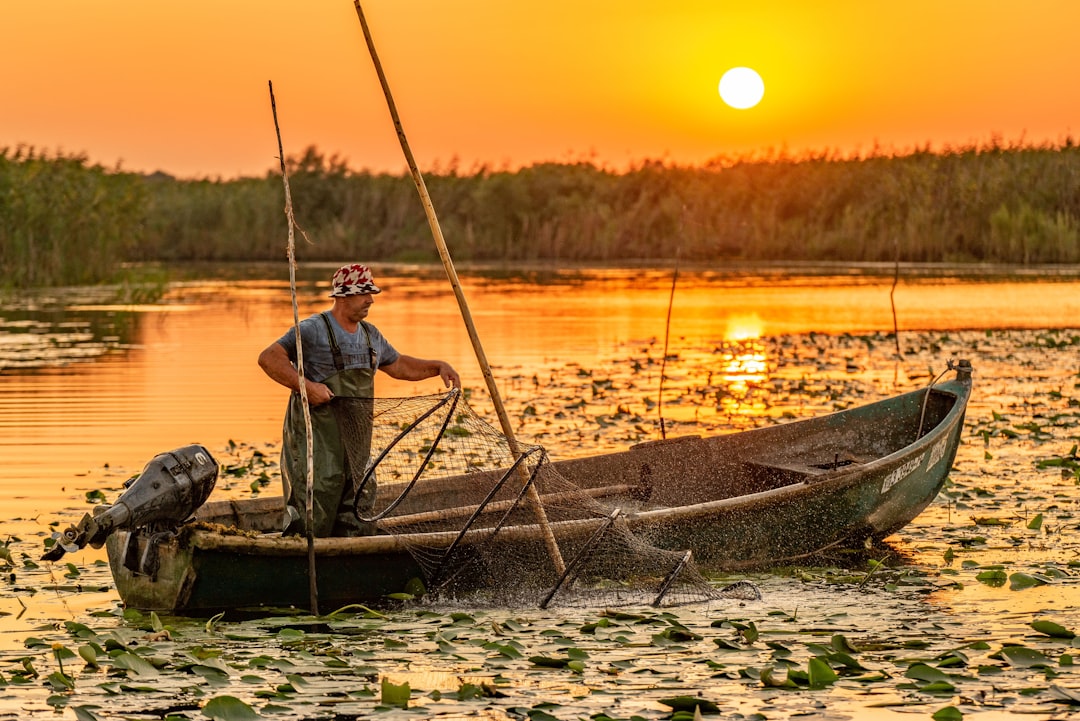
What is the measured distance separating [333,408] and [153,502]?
3.53ft

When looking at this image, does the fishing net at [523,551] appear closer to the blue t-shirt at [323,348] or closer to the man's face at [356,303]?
the blue t-shirt at [323,348]

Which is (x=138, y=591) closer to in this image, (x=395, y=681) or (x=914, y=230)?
(x=395, y=681)

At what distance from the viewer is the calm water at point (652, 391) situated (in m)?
7.63

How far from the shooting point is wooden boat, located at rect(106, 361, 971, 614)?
758 cm

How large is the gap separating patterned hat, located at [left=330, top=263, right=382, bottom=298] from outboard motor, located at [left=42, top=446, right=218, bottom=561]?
110 cm

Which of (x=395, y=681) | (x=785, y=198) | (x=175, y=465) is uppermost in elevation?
(x=785, y=198)

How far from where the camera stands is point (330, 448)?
8.02m

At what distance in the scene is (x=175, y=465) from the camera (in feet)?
24.6

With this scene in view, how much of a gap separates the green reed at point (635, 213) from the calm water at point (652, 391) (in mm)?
6540

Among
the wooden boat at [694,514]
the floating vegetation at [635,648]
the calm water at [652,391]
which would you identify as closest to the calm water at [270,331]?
A: the calm water at [652,391]

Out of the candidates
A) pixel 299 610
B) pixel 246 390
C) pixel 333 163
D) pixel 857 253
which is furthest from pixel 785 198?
pixel 299 610

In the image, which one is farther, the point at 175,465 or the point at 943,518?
the point at 943,518

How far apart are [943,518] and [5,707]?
21.8ft

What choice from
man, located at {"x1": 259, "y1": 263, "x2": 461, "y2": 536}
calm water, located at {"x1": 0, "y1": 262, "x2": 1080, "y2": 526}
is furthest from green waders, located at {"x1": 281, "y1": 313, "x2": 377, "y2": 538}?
calm water, located at {"x1": 0, "y1": 262, "x2": 1080, "y2": 526}
